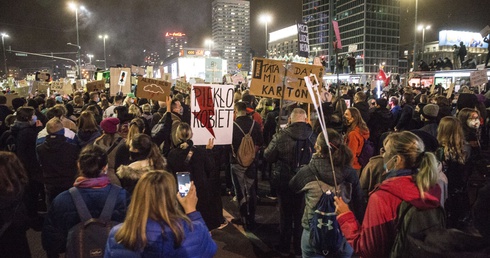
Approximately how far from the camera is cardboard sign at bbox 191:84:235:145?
222 inches

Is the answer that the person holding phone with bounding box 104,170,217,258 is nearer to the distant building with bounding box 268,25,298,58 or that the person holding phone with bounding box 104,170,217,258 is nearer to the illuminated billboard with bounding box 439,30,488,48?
the illuminated billboard with bounding box 439,30,488,48

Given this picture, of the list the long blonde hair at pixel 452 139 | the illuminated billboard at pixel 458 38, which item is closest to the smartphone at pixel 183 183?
the long blonde hair at pixel 452 139

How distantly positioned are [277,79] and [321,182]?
3.24 metres

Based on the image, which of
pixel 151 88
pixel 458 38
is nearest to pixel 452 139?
pixel 151 88

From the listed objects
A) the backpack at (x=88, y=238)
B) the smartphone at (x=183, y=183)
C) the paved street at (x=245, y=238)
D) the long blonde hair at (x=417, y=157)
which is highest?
the long blonde hair at (x=417, y=157)

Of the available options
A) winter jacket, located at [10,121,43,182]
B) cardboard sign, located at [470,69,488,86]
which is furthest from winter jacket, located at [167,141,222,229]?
cardboard sign, located at [470,69,488,86]

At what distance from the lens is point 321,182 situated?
12.3ft

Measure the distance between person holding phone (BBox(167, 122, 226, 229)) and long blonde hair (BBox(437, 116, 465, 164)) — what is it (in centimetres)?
312

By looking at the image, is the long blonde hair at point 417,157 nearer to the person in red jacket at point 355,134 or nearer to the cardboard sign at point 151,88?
the person in red jacket at point 355,134

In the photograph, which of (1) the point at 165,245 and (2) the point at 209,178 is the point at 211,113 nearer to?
(2) the point at 209,178

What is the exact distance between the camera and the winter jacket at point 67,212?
298 centimetres

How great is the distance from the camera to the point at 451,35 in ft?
178

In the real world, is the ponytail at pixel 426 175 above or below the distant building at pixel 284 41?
below

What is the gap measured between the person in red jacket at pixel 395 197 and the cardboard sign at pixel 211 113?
316cm
